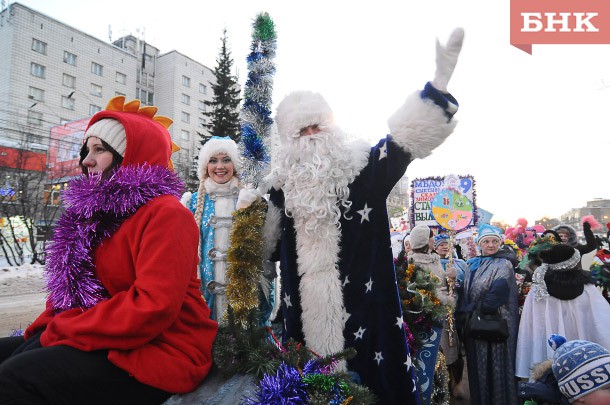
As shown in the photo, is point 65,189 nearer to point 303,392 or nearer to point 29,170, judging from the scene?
point 303,392

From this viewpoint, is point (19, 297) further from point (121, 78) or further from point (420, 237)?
point (121, 78)

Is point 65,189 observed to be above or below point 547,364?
above

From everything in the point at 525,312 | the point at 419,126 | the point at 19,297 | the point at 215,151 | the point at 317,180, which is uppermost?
the point at 215,151

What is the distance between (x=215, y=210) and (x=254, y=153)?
1108mm

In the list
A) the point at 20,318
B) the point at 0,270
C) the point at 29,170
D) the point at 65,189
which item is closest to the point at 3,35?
the point at 29,170

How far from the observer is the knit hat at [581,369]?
218 centimetres

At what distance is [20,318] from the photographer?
7.69 meters

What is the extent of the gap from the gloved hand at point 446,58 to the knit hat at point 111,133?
1675mm

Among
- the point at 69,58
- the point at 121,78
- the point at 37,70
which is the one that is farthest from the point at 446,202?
the point at 121,78

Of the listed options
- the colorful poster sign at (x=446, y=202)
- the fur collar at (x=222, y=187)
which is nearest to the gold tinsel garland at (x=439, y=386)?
the fur collar at (x=222, y=187)

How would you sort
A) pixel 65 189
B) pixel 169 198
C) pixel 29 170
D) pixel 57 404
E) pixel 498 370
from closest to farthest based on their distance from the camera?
1. pixel 57 404
2. pixel 169 198
3. pixel 65 189
4. pixel 498 370
5. pixel 29 170

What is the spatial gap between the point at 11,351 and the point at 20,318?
24.2 feet

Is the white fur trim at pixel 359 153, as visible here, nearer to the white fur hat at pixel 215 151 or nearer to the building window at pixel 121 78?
the white fur hat at pixel 215 151

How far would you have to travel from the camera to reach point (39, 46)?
93.5 ft
